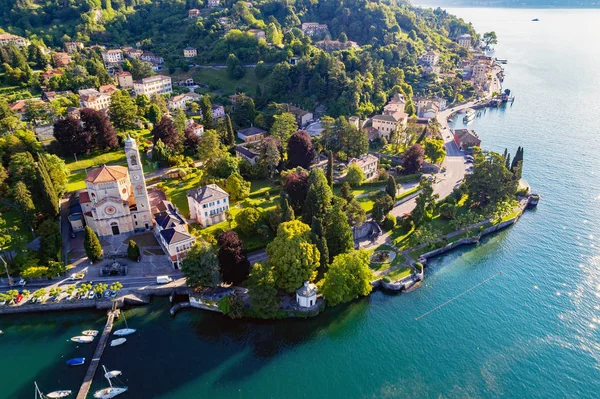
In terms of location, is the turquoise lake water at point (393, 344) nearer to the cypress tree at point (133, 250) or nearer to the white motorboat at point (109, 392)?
the white motorboat at point (109, 392)

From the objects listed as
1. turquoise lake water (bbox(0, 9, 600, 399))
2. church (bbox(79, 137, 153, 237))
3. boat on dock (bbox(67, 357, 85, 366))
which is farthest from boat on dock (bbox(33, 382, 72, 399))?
church (bbox(79, 137, 153, 237))

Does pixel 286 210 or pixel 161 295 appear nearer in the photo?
pixel 161 295

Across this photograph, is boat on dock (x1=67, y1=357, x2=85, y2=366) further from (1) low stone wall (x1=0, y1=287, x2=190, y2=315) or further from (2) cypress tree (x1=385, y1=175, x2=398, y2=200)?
(2) cypress tree (x1=385, y1=175, x2=398, y2=200)

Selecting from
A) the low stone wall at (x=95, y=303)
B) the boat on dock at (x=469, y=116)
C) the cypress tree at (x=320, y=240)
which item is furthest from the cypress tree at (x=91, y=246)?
the boat on dock at (x=469, y=116)

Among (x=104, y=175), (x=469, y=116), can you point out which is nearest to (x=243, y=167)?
(x=104, y=175)

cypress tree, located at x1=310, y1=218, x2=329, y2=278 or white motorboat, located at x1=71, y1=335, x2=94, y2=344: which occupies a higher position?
cypress tree, located at x1=310, y1=218, x2=329, y2=278

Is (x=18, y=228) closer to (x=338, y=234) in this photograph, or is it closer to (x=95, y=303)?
(x=95, y=303)
